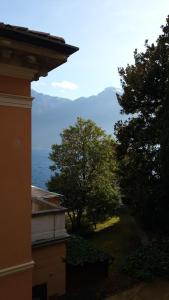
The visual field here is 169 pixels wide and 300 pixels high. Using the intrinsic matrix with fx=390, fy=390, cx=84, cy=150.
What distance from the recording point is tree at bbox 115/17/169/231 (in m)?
19.3

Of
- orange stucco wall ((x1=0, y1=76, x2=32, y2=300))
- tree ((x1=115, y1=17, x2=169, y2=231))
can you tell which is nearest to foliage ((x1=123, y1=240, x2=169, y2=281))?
tree ((x1=115, y1=17, x2=169, y2=231))

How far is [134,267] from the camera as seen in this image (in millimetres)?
12938

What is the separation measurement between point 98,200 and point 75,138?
5.44 meters

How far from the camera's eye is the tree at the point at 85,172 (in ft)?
93.5

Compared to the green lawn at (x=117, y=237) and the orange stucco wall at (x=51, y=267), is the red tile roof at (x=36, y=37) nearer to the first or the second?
the orange stucco wall at (x=51, y=267)

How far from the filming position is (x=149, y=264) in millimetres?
13133

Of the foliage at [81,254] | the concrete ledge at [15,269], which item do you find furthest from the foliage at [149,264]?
the concrete ledge at [15,269]

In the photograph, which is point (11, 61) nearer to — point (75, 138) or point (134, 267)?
point (134, 267)

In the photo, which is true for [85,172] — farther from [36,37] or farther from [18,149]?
[36,37]

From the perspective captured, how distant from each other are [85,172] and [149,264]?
57.3ft

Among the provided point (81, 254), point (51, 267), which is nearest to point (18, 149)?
point (51, 267)

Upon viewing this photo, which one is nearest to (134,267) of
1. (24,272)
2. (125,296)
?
(125,296)

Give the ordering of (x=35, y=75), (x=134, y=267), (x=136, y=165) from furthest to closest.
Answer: (x=136, y=165)
(x=134, y=267)
(x=35, y=75)

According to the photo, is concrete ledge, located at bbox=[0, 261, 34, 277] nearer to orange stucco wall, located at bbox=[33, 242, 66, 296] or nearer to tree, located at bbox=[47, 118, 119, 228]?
orange stucco wall, located at bbox=[33, 242, 66, 296]
